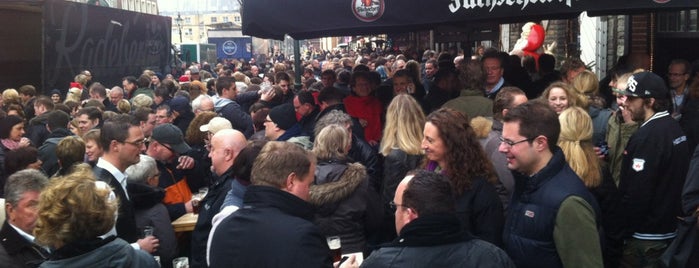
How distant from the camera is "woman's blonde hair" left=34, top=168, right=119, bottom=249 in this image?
3266mm

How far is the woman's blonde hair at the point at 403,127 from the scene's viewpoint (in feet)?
18.8

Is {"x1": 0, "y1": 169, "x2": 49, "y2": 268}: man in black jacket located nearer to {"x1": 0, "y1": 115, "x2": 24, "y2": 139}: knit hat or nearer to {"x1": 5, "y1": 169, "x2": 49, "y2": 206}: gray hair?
{"x1": 5, "y1": 169, "x2": 49, "y2": 206}: gray hair

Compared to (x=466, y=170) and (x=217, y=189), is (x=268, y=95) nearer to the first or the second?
(x=217, y=189)

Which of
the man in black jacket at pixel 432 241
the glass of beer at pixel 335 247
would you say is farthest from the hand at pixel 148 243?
the man in black jacket at pixel 432 241

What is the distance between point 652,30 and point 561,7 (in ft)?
17.4

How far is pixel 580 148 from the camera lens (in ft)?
15.5

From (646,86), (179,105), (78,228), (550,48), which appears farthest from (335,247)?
(550,48)

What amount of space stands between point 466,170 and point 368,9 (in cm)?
334

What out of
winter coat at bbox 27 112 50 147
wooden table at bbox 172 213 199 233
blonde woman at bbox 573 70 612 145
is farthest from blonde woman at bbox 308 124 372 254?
winter coat at bbox 27 112 50 147

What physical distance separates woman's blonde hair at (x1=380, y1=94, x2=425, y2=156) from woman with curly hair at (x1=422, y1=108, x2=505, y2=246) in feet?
3.12

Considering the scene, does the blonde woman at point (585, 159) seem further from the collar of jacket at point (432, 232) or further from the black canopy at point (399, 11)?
the black canopy at point (399, 11)

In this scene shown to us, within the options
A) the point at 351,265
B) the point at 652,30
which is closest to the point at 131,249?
the point at 351,265

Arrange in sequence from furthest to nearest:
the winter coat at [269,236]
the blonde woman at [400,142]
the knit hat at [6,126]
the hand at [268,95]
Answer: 1. the hand at [268,95]
2. the knit hat at [6,126]
3. the blonde woman at [400,142]
4. the winter coat at [269,236]

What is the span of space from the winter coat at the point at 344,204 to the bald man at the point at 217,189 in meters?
0.61
